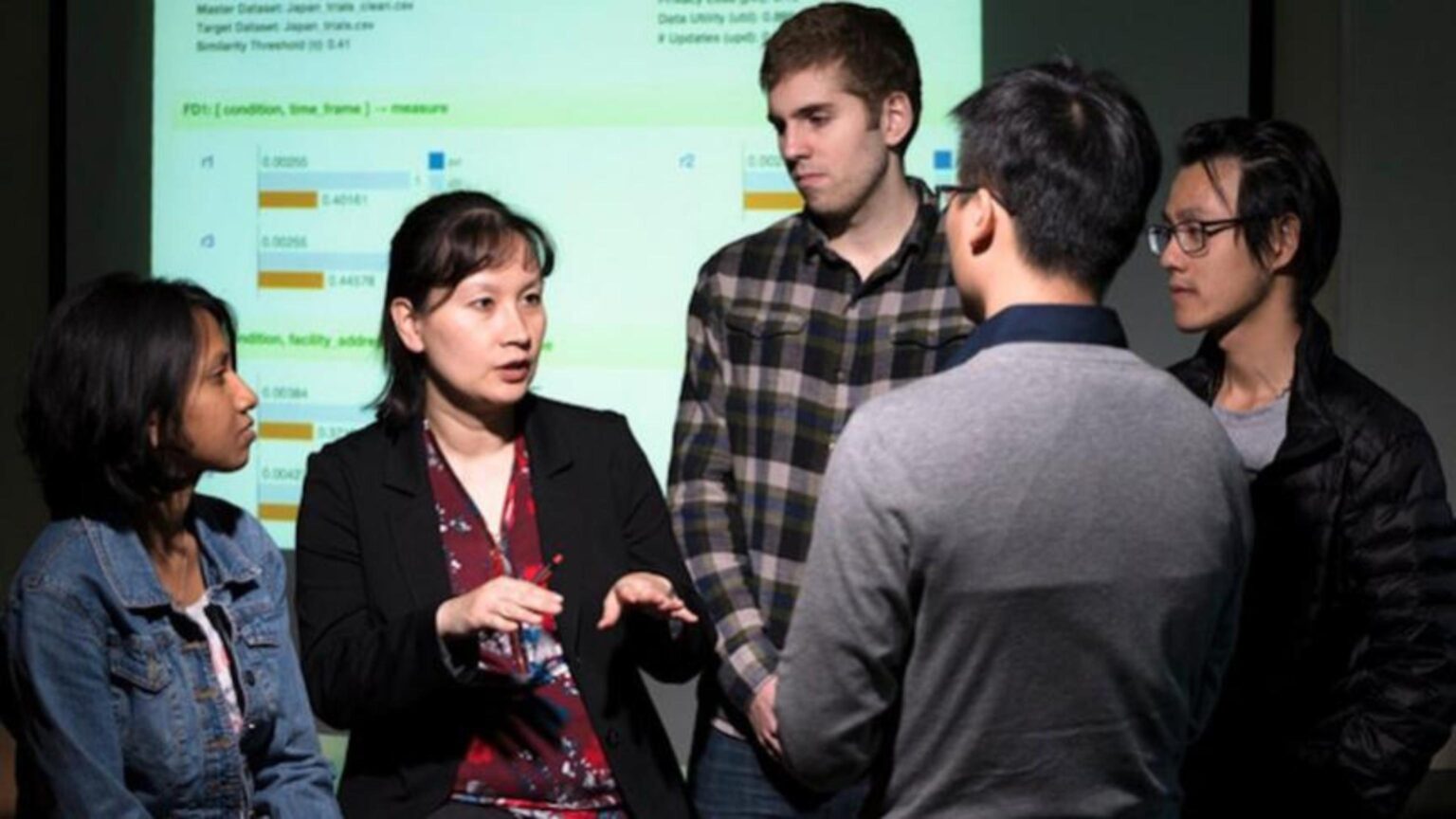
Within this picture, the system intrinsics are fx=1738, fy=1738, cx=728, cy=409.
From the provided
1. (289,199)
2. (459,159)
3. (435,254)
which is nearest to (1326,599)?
(435,254)

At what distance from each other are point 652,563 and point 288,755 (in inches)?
20.9

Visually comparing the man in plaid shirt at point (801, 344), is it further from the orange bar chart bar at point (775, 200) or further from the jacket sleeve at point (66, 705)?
the orange bar chart bar at point (775, 200)

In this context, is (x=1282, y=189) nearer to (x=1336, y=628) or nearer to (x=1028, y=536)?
(x=1336, y=628)

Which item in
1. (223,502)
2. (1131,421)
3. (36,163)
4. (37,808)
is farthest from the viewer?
(36,163)

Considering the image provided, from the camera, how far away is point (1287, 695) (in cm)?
230

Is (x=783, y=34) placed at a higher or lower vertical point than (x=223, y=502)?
higher

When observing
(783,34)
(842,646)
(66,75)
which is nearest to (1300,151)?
(783,34)

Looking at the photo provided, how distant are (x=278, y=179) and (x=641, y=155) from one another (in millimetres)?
899

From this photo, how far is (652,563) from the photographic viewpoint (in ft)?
7.70

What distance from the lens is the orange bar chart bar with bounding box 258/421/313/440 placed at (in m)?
4.15

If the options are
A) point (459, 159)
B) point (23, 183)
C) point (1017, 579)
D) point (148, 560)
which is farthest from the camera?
point (23, 183)

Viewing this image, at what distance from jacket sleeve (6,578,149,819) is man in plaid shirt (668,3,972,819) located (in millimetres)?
814

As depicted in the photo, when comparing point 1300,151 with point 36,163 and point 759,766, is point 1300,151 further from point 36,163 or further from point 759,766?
point 36,163

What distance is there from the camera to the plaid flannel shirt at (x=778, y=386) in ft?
7.93
